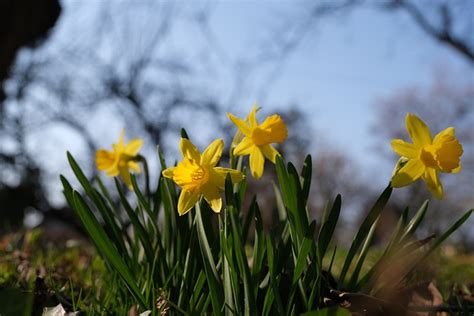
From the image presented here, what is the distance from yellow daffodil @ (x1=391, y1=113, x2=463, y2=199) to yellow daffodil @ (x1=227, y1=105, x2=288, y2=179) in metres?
0.24

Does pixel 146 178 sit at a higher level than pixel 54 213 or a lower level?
higher

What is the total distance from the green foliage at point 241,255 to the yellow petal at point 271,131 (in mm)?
81

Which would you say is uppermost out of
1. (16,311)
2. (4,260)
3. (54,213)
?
(16,311)

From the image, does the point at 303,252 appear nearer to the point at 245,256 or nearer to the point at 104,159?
the point at 245,256

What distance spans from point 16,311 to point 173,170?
368mm

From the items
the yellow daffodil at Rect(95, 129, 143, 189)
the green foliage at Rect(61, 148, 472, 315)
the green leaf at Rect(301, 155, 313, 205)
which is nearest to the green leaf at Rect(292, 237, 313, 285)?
the green foliage at Rect(61, 148, 472, 315)

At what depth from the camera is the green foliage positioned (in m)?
0.87

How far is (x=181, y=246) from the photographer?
112 cm

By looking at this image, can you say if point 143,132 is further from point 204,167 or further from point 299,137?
point 204,167

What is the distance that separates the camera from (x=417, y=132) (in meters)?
1.00

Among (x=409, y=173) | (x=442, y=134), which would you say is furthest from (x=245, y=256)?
(x=442, y=134)

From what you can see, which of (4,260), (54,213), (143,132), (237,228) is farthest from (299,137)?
(237,228)

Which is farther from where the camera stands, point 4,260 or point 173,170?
point 4,260

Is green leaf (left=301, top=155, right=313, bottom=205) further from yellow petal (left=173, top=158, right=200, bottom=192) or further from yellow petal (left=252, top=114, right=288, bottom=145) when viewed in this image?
yellow petal (left=173, top=158, right=200, bottom=192)
